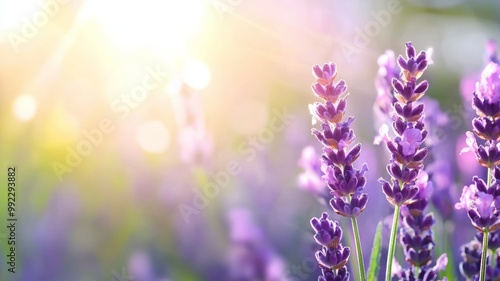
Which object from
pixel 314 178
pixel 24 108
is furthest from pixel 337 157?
pixel 24 108

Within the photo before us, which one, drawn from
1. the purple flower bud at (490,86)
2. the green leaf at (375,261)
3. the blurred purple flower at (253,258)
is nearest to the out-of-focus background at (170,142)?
the blurred purple flower at (253,258)

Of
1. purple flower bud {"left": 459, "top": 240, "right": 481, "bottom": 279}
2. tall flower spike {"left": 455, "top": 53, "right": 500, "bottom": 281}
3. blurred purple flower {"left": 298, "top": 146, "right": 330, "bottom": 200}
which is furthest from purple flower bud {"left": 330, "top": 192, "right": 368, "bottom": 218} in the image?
blurred purple flower {"left": 298, "top": 146, "right": 330, "bottom": 200}

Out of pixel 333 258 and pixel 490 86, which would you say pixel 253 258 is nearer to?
pixel 333 258

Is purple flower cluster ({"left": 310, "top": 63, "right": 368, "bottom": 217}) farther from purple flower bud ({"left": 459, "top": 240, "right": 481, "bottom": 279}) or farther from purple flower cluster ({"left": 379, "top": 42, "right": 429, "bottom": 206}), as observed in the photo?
purple flower bud ({"left": 459, "top": 240, "right": 481, "bottom": 279})

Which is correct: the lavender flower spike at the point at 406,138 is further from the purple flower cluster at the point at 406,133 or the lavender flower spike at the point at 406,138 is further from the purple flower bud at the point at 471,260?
the purple flower bud at the point at 471,260

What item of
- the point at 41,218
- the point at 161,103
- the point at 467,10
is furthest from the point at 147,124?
the point at 467,10

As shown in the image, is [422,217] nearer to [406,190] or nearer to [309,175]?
[406,190]
